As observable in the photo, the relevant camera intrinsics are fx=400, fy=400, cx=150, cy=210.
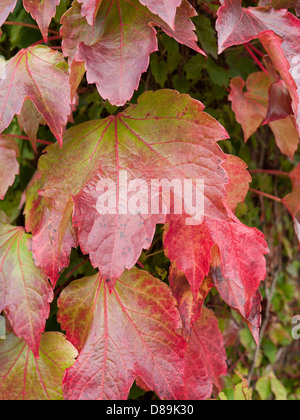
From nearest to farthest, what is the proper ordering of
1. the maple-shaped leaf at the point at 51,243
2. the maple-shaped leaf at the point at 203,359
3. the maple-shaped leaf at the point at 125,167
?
the maple-shaped leaf at the point at 125,167 < the maple-shaped leaf at the point at 51,243 < the maple-shaped leaf at the point at 203,359

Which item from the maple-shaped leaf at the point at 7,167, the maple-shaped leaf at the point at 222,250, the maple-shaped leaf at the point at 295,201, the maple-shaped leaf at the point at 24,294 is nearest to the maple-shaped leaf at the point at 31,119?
the maple-shaped leaf at the point at 7,167

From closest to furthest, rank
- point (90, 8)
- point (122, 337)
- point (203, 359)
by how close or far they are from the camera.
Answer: point (90, 8)
point (122, 337)
point (203, 359)

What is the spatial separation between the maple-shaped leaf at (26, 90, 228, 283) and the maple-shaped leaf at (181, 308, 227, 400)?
0.36 metres

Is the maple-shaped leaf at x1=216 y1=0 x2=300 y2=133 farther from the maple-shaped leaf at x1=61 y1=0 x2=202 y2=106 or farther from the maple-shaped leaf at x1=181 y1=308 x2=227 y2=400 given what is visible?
the maple-shaped leaf at x1=181 y1=308 x2=227 y2=400

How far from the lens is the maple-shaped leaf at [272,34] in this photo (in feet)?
2.03

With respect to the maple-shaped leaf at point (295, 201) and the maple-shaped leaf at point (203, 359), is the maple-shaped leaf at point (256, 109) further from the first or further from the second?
the maple-shaped leaf at point (203, 359)

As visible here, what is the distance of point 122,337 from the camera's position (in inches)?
27.3

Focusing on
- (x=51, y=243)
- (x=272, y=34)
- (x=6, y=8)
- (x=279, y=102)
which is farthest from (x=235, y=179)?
(x=6, y=8)

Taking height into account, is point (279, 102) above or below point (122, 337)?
above

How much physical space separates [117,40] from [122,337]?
1.62 feet

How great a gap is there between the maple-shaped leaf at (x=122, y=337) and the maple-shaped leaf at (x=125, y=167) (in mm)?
123

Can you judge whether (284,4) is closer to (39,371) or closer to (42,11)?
(42,11)

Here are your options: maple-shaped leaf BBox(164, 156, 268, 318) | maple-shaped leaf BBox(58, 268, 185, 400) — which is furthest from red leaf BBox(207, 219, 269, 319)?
maple-shaped leaf BBox(58, 268, 185, 400)

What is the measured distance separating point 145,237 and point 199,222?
3.4 inches
